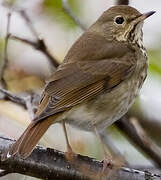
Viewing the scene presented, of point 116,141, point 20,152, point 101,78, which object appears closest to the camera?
point 20,152

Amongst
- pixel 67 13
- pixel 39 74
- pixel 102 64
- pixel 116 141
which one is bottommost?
pixel 116 141

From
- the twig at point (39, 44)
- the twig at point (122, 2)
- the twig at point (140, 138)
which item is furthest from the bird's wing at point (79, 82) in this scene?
the twig at point (122, 2)

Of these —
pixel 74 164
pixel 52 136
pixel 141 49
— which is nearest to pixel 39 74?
pixel 52 136

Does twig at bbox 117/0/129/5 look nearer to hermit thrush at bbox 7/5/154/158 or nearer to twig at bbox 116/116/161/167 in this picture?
hermit thrush at bbox 7/5/154/158

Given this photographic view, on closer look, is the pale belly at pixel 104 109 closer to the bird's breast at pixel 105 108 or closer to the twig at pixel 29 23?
the bird's breast at pixel 105 108

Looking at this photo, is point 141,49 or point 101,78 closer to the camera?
point 101,78

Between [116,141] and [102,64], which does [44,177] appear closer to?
[102,64]

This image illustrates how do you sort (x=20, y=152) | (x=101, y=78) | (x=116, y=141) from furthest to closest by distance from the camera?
(x=116, y=141)
(x=101, y=78)
(x=20, y=152)

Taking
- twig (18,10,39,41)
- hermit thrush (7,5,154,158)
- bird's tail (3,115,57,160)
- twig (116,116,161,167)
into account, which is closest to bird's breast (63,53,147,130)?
hermit thrush (7,5,154,158)
